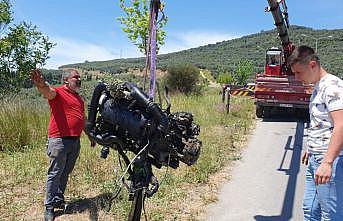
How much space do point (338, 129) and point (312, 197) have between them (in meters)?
0.90

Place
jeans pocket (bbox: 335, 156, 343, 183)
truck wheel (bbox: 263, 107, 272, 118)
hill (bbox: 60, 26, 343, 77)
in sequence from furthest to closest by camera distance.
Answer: hill (bbox: 60, 26, 343, 77) < truck wheel (bbox: 263, 107, 272, 118) < jeans pocket (bbox: 335, 156, 343, 183)

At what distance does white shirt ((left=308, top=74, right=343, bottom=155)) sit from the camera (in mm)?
3094

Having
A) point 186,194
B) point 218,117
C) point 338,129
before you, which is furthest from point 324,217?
point 218,117

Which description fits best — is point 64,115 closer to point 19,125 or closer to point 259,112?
point 19,125

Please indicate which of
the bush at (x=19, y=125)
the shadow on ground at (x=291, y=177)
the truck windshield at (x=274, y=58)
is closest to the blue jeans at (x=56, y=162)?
the shadow on ground at (x=291, y=177)

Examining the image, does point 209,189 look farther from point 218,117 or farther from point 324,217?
point 218,117

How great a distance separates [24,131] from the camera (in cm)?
812

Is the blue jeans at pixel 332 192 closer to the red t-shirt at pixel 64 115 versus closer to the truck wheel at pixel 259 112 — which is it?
the red t-shirt at pixel 64 115

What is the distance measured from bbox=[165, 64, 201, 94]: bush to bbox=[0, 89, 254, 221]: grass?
18062mm

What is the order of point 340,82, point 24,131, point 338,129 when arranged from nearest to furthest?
point 338,129 → point 340,82 → point 24,131

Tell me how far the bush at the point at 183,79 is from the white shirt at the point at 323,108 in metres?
23.1

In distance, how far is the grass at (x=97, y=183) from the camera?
15.9ft

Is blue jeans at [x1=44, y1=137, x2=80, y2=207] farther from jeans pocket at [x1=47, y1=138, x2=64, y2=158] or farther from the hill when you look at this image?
the hill

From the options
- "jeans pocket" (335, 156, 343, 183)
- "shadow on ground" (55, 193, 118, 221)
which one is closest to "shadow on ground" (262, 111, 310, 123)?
"shadow on ground" (55, 193, 118, 221)
